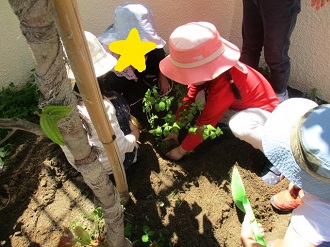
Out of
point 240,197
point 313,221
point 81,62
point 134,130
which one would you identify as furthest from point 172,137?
point 81,62

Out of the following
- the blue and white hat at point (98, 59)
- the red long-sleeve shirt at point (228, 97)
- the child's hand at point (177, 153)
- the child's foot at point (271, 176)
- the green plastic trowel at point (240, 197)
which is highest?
the blue and white hat at point (98, 59)

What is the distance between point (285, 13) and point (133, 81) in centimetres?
103

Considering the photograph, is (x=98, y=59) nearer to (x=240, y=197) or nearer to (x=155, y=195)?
(x=155, y=195)

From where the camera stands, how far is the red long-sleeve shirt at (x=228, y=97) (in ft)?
5.83

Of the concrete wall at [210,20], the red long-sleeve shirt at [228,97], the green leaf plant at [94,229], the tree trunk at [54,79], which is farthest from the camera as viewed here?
the concrete wall at [210,20]

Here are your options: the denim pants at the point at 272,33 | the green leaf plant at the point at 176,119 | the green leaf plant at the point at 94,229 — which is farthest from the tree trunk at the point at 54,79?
the denim pants at the point at 272,33

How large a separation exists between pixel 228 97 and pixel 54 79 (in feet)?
3.67

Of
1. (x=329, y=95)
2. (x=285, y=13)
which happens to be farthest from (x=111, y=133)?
(x=329, y=95)

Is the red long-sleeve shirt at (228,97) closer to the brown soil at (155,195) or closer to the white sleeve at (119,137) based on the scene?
the brown soil at (155,195)

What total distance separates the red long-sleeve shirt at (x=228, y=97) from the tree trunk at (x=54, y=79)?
2.50 feet

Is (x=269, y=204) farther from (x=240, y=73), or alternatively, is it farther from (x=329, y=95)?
(x=329, y=95)

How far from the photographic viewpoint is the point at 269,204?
1776mm

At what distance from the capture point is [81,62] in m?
0.94

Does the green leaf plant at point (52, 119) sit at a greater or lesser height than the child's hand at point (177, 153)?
greater
